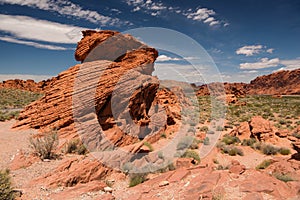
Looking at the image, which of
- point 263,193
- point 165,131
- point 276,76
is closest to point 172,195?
point 263,193

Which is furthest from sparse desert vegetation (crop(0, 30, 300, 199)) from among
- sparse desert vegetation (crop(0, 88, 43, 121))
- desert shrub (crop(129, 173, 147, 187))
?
sparse desert vegetation (crop(0, 88, 43, 121))

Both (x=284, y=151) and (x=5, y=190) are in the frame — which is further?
(x=284, y=151)

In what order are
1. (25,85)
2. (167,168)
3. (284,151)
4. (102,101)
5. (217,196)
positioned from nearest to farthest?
(217,196)
(167,168)
(102,101)
(284,151)
(25,85)

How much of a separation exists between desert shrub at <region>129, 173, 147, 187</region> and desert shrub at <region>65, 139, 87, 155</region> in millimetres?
3043

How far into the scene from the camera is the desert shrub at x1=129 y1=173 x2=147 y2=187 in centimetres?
805

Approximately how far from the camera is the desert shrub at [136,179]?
8.05 m

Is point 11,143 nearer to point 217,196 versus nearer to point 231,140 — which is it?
point 217,196

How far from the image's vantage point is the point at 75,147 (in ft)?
34.4

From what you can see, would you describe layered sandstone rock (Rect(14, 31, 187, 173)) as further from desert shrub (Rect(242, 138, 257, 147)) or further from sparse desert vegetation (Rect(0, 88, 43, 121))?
sparse desert vegetation (Rect(0, 88, 43, 121))

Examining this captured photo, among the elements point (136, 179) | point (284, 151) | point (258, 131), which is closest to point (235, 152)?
point (284, 151)

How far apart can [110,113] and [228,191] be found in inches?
342

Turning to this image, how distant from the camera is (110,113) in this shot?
510 inches

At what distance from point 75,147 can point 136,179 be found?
3.93 metres

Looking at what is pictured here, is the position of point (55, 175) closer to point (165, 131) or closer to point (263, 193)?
point (263, 193)
